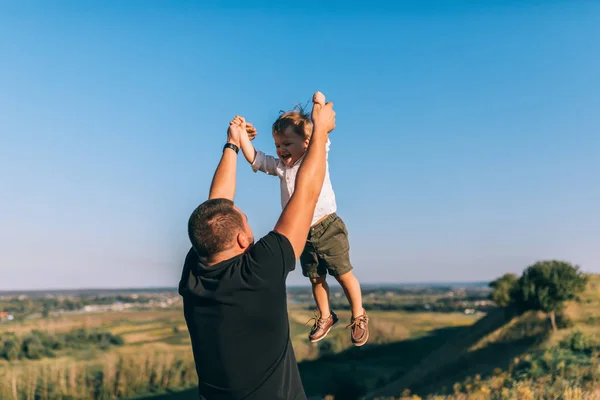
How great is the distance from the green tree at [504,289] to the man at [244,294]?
30.3m

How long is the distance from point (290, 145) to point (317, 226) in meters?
0.69

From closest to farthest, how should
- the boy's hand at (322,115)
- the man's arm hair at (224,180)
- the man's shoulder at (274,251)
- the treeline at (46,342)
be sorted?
the man's shoulder at (274,251), the boy's hand at (322,115), the man's arm hair at (224,180), the treeline at (46,342)

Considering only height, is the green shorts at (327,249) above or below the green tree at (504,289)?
above

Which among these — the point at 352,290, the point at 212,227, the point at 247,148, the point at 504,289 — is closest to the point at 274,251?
the point at 212,227

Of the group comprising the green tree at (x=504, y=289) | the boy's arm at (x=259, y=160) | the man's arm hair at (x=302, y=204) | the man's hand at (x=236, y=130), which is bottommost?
the green tree at (x=504, y=289)

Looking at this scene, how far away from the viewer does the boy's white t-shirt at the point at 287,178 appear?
4996 mm

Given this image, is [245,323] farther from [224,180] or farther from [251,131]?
[251,131]

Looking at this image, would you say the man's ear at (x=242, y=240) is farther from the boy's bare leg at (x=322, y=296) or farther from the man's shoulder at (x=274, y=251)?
the boy's bare leg at (x=322, y=296)

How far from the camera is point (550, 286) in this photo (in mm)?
29031

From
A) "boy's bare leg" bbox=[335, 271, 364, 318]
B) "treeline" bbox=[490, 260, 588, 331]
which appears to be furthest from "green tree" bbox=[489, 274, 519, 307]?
"boy's bare leg" bbox=[335, 271, 364, 318]

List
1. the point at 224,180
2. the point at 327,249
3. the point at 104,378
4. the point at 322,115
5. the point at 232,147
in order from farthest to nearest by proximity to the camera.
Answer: the point at 104,378 → the point at 327,249 → the point at 232,147 → the point at 224,180 → the point at 322,115

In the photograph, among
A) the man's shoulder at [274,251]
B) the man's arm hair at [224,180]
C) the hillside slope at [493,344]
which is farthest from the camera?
the hillside slope at [493,344]

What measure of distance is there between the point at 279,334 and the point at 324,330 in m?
1.95

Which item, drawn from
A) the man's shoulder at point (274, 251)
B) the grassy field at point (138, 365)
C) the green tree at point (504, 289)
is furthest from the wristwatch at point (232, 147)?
the grassy field at point (138, 365)
